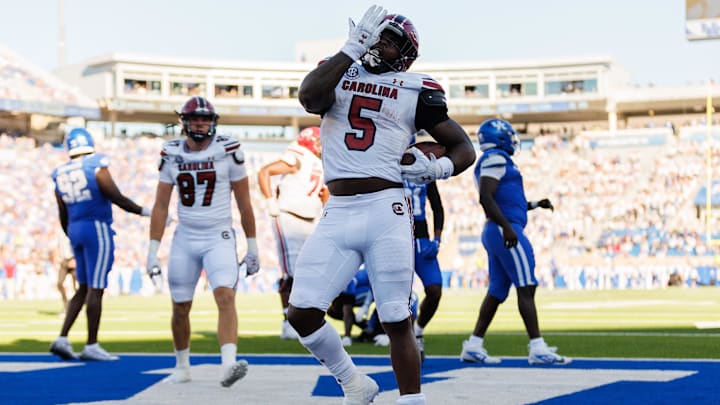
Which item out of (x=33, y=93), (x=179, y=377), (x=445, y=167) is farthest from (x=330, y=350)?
(x=33, y=93)

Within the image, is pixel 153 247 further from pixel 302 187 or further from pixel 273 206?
pixel 302 187

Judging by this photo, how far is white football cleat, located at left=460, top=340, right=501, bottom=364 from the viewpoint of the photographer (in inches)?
319

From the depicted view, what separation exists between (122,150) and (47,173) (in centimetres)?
659

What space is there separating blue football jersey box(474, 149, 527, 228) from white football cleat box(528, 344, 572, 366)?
1083 mm

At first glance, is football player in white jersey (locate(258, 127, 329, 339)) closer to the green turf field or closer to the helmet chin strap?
the green turf field

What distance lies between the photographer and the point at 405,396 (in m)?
4.70

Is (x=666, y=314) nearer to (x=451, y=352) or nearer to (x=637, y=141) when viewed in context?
(x=451, y=352)

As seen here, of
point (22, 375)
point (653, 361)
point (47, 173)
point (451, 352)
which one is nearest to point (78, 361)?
point (22, 375)

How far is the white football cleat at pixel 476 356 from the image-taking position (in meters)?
8.11

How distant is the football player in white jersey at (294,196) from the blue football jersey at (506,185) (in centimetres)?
265

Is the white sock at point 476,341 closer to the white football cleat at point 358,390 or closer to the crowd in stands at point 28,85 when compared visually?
the white football cleat at point 358,390

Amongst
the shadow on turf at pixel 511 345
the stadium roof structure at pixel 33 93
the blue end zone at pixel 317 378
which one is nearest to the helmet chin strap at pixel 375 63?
the blue end zone at pixel 317 378

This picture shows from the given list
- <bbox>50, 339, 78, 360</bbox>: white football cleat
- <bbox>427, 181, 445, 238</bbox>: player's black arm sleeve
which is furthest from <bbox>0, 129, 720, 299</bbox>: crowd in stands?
<bbox>427, 181, 445, 238</bbox>: player's black arm sleeve

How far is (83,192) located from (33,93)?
46.8m
